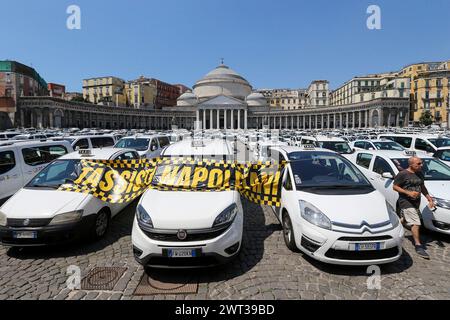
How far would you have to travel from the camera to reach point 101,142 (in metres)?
13.6

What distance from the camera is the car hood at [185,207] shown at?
3764 mm

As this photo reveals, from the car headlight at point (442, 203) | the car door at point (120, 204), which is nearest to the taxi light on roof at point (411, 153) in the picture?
the car headlight at point (442, 203)

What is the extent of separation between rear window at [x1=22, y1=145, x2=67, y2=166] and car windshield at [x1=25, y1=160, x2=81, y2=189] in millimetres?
2627

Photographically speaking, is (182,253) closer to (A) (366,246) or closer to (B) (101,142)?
(A) (366,246)

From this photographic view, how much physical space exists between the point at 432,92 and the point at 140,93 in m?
104

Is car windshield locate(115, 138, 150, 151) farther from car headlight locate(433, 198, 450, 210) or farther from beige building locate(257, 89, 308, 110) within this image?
beige building locate(257, 89, 308, 110)

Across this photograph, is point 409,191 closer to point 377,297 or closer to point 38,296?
point 377,297

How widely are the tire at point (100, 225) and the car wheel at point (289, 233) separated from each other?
3667 millimetres

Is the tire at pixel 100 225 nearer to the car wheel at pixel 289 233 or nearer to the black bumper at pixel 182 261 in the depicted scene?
the black bumper at pixel 182 261

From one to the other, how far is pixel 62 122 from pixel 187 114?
46358 millimetres

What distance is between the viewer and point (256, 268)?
4.19 meters

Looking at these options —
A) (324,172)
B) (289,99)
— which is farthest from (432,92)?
(324,172)

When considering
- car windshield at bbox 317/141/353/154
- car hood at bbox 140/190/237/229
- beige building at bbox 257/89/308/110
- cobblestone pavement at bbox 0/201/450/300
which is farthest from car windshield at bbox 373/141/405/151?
beige building at bbox 257/89/308/110

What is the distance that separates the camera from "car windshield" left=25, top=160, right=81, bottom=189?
5.46 m
